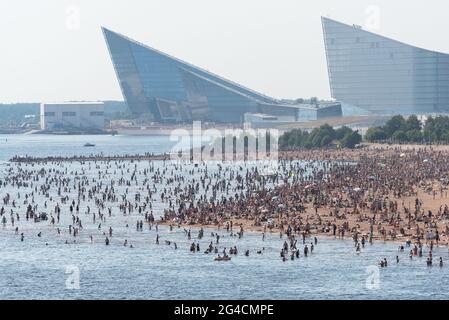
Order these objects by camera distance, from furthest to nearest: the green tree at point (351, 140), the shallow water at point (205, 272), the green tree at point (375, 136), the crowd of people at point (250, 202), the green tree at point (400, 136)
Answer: the green tree at point (375, 136)
the green tree at point (351, 140)
the green tree at point (400, 136)
the crowd of people at point (250, 202)
the shallow water at point (205, 272)

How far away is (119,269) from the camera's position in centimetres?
4716

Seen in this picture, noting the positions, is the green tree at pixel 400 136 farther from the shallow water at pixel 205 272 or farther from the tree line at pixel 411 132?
the shallow water at pixel 205 272

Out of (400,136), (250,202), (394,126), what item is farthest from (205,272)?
(394,126)

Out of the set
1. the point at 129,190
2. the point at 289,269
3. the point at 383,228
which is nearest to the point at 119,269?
the point at 289,269

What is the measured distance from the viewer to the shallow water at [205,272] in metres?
40.8

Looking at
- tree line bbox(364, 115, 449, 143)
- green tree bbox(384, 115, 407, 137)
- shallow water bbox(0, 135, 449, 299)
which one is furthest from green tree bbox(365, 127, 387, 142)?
shallow water bbox(0, 135, 449, 299)

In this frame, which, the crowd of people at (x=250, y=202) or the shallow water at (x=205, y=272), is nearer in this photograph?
the shallow water at (x=205, y=272)

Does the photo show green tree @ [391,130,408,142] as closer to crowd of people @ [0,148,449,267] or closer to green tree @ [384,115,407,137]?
green tree @ [384,115,407,137]

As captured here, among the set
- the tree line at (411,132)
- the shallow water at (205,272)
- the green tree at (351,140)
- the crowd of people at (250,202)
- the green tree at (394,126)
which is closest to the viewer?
the shallow water at (205,272)

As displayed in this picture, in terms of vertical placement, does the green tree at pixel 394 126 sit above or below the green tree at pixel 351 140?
above

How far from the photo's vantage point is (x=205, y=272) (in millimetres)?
45688

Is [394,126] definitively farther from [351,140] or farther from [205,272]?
[205,272]

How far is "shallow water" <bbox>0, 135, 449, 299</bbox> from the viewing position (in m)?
40.8

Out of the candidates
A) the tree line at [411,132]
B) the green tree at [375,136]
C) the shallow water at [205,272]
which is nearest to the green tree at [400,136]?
the tree line at [411,132]
